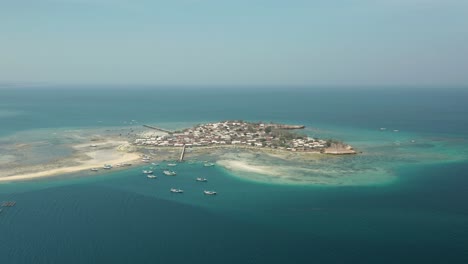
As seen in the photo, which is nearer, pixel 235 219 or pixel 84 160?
pixel 235 219

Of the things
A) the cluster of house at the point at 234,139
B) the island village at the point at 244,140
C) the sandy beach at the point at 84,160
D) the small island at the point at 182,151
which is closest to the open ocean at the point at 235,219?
the sandy beach at the point at 84,160

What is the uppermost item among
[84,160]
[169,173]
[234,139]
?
[234,139]

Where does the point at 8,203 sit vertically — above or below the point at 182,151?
below

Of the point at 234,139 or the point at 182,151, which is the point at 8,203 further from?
the point at 234,139

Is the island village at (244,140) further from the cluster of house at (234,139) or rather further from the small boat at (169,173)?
the small boat at (169,173)

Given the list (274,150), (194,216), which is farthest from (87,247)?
(274,150)

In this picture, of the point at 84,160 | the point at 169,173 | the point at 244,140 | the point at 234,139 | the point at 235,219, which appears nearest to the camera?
the point at 235,219

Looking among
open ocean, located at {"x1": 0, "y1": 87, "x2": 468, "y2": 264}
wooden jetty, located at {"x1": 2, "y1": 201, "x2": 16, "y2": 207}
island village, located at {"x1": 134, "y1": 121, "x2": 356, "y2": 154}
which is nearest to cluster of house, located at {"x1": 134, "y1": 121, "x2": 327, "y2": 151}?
island village, located at {"x1": 134, "y1": 121, "x2": 356, "y2": 154}

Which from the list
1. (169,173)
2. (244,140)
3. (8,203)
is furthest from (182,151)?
(8,203)
